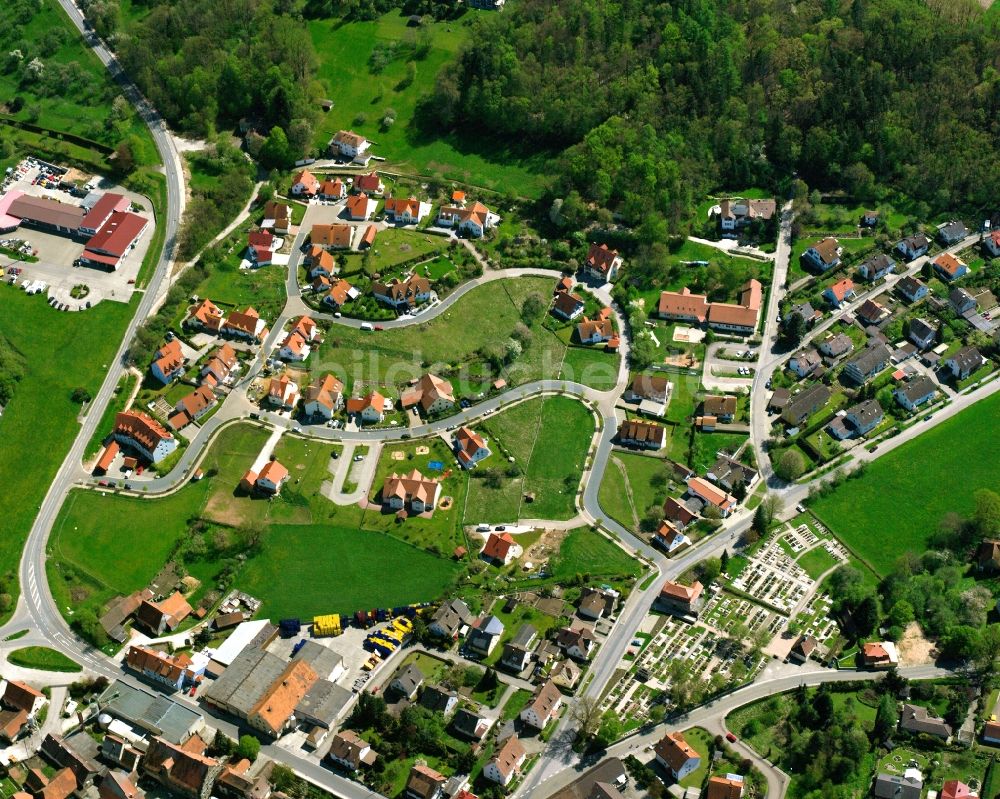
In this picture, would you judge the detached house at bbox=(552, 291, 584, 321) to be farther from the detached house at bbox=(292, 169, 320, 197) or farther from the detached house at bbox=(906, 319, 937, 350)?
the detached house at bbox=(906, 319, 937, 350)

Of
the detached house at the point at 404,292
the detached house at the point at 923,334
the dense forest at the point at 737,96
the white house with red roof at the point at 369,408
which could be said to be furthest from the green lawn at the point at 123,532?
the detached house at the point at 923,334

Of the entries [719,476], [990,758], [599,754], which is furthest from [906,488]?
[599,754]

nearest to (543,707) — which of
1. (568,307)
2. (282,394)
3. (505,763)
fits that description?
(505,763)

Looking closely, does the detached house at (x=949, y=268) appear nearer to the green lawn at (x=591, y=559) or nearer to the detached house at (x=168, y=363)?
the green lawn at (x=591, y=559)

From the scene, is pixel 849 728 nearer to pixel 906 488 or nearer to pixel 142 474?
pixel 906 488

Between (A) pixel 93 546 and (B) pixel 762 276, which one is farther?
(B) pixel 762 276

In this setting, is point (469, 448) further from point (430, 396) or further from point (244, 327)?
point (244, 327)
